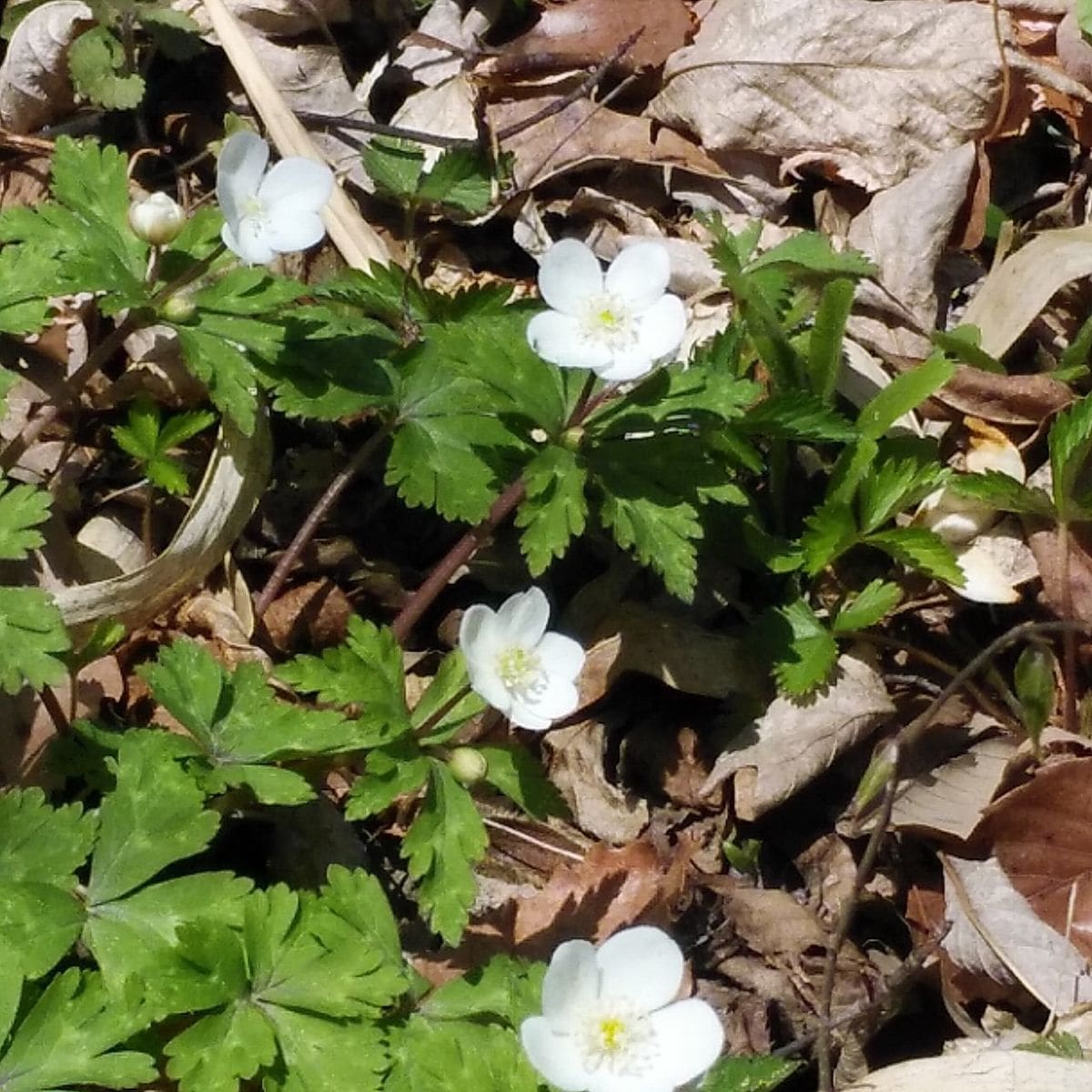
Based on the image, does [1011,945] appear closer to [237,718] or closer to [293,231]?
[237,718]

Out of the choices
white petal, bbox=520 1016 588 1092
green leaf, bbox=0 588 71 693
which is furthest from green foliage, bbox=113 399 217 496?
white petal, bbox=520 1016 588 1092

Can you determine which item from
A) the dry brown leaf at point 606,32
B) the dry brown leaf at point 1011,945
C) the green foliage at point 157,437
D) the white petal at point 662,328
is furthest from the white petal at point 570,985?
the dry brown leaf at point 606,32

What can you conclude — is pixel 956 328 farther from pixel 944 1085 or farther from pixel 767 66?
pixel 944 1085

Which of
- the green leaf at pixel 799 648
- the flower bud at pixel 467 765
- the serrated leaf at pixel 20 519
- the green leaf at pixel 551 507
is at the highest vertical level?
the serrated leaf at pixel 20 519

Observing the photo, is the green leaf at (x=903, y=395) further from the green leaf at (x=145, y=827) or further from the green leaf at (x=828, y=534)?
the green leaf at (x=145, y=827)

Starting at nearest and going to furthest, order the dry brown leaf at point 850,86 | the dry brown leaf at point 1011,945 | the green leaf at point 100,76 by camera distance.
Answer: the dry brown leaf at point 1011,945 → the green leaf at point 100,76 → the dry brown leaf at point 850,86

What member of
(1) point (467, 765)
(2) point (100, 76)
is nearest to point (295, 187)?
(2) point (100, 76)
